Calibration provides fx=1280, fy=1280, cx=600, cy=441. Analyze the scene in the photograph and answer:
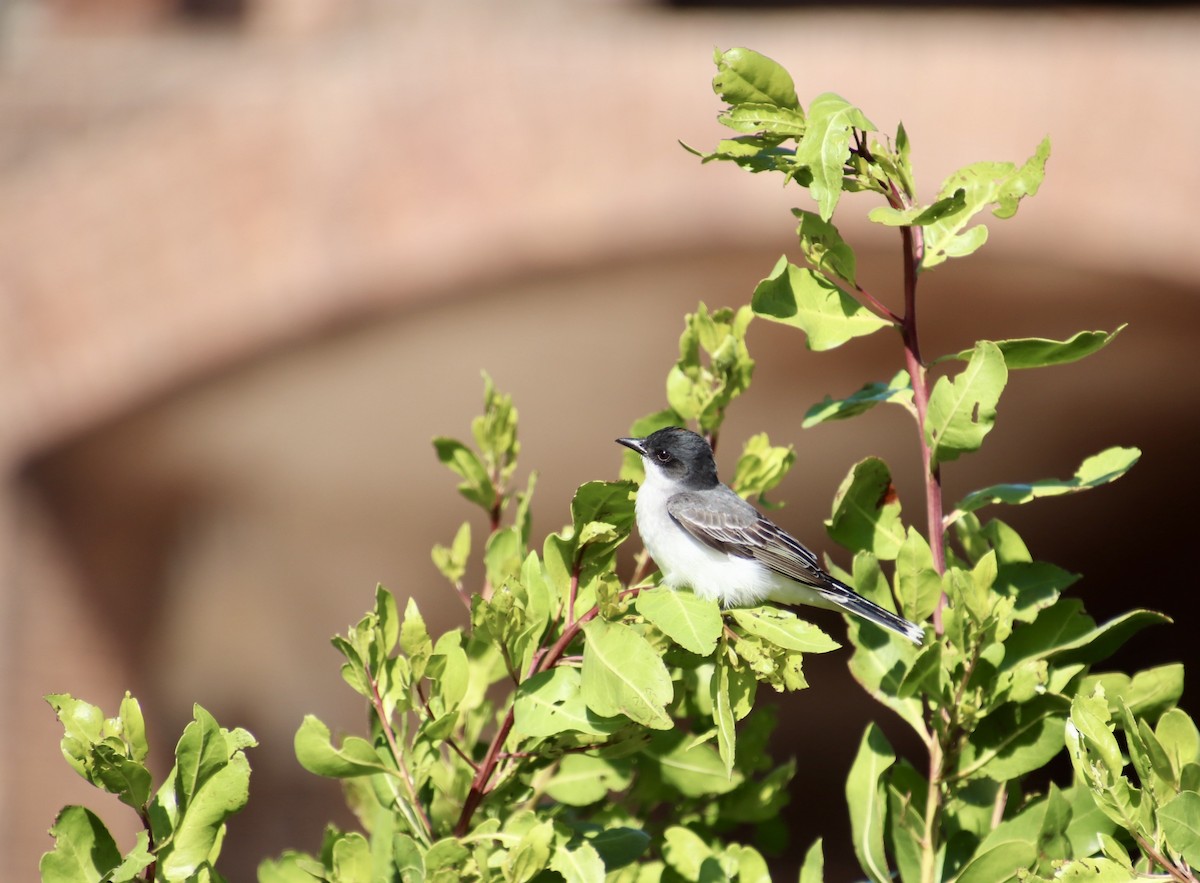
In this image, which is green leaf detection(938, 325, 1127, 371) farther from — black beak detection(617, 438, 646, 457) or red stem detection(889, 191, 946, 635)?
black beak detection(617, 438, 646, 457)

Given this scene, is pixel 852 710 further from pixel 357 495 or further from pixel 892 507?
pixel 892 507

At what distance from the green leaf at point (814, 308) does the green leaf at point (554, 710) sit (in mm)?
606

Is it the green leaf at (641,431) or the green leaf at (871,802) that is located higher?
the green leaf at (641,431)

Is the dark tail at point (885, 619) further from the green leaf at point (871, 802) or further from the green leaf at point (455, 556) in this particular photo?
the green leaf at point (455, 556)

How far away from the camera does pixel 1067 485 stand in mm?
1885

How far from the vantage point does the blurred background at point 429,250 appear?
6602mm

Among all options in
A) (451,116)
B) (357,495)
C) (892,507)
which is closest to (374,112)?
(451,116)

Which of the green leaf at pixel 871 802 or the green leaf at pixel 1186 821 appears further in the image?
the green leaf at pixel 871 802

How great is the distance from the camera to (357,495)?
8.62 metres

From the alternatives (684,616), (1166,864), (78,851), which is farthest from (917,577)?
(78,851)

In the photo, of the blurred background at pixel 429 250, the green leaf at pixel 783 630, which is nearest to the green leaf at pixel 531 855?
the green leaf at pixel 783 630

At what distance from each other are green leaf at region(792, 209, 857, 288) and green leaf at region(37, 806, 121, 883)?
1250 millimetres

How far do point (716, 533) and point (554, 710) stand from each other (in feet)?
4.58

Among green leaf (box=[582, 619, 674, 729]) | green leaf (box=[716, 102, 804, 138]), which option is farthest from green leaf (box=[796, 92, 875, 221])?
green leaf (box=[582, 619, 674, 729])
